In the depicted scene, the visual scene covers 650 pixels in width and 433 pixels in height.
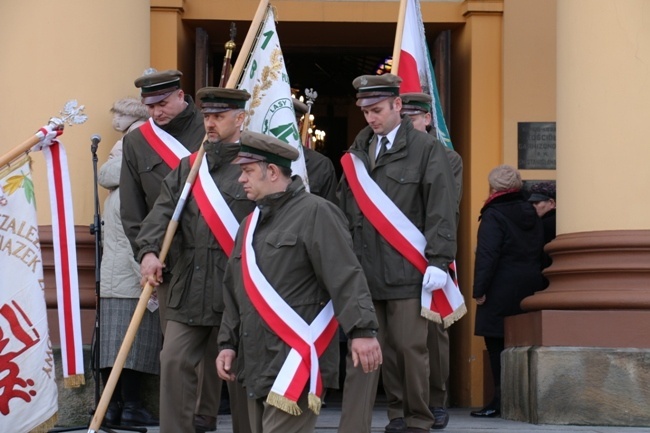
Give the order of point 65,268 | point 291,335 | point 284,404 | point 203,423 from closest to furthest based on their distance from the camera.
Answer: point 284,404
point 291,335
point 65,268
point 203,423

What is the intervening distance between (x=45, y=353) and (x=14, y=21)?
115 inches

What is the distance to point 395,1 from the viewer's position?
12039mm

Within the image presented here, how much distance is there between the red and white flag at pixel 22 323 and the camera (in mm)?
8023

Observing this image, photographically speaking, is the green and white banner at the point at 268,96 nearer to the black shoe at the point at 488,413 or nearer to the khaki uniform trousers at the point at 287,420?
the khaki uniform trousers at the point at 287,420

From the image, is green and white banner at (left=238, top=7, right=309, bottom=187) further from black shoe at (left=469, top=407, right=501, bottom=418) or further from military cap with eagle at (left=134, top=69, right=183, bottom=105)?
black shoe at (left=469, top=407, right=501, bottom=418)

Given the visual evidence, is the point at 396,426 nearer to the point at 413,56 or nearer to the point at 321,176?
the point at 321,176

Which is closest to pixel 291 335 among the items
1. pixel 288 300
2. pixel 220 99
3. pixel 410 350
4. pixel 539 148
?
pixel 288 300

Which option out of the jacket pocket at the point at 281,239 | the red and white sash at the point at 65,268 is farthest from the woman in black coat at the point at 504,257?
the jacket pocket at the point at 281,239

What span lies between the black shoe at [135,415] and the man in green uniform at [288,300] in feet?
8.35

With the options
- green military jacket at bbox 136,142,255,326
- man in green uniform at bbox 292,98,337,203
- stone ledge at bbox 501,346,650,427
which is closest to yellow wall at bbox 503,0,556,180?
man in green uniform at bbox 292,98,337,203

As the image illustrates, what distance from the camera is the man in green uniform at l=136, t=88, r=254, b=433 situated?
7.78 meters

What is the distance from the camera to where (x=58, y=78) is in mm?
10117

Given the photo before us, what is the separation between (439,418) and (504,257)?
1729 mm

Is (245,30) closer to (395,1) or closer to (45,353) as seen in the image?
(395,1)
